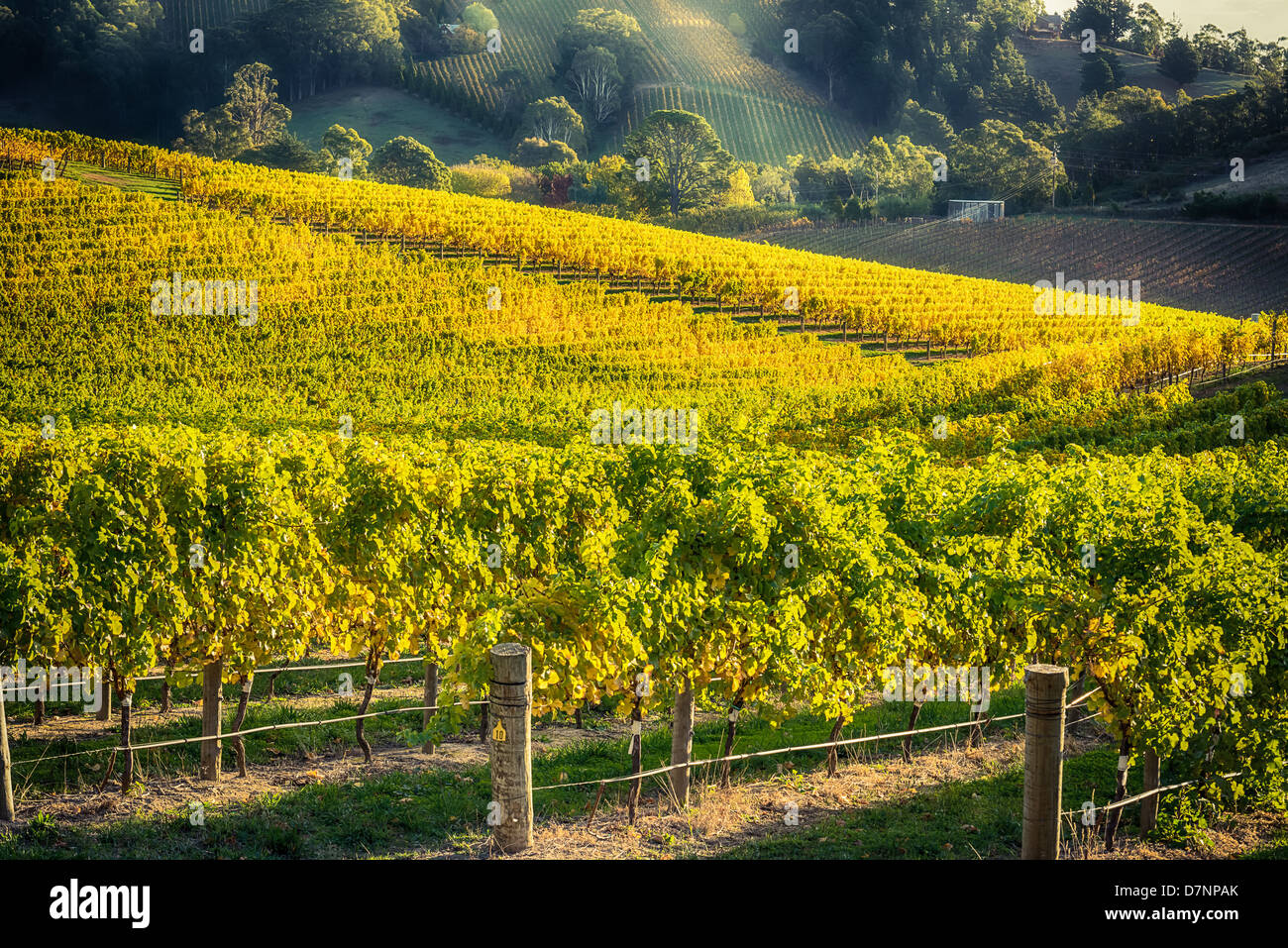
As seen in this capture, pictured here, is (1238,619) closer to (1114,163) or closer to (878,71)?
(1114,163)

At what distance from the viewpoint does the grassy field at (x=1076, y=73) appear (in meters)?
136

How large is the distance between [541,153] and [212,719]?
364ft

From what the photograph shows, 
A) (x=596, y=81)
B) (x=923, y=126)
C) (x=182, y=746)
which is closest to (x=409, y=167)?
(x=596, y=81)

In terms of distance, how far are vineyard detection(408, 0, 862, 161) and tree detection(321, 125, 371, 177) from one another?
28327mm

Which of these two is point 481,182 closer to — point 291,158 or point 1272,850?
point 291,158

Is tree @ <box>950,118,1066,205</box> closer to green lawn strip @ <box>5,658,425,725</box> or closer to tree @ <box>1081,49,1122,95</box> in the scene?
tree @ <box>1081,49,1122,95</box>

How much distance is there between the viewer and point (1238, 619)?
26.0 feet

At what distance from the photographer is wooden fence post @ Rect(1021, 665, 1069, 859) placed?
6.10 metres

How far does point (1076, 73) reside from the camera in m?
144

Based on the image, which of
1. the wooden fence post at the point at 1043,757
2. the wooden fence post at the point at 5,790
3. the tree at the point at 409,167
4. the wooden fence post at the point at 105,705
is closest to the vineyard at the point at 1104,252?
the tree at the point at 409,167

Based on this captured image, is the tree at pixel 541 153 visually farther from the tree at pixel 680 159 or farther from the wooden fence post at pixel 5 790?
the wooden fence post at pixel 5 790

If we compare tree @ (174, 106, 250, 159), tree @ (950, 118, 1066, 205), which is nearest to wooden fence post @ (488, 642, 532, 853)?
tree @ (950, 118, 1066, 205)

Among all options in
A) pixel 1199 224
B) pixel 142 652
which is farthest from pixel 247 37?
pixel 142 652
